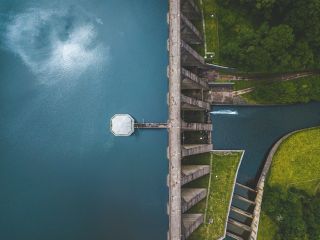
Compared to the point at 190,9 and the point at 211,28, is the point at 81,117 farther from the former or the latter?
the point at 211,28

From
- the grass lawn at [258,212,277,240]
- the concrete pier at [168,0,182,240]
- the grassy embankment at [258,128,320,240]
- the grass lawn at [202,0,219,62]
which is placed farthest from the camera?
the grass lawn at [202,0,219,62]

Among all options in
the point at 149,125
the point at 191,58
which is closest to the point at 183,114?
the point at 149,125

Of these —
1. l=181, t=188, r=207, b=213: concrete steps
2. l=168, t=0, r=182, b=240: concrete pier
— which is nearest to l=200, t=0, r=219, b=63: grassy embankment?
l=168, t=0, r=182, b=240: concrete pier

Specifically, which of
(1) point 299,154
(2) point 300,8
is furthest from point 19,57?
(1) point 299,154

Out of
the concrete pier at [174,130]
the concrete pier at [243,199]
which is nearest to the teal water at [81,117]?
the concrete pier at [243,199]

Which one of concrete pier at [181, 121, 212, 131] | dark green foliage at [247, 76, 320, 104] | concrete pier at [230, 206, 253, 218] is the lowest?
concrete pier at [230, 206, 253, 218]

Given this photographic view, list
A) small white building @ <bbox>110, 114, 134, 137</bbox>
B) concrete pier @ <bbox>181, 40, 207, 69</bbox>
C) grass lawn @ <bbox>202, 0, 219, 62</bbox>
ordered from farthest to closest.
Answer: small white building @ <bbox>110, 114, 134, 137</bbox>
grass lawn @ <bbox>202, 0, 219, 62</bbox>
concrete pier @ <bbox>181, 40, 207, 69</bbox>

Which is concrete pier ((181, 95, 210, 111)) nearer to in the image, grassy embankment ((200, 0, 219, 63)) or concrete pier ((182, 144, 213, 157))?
concrete pier ((182, 144, 213, 157))
